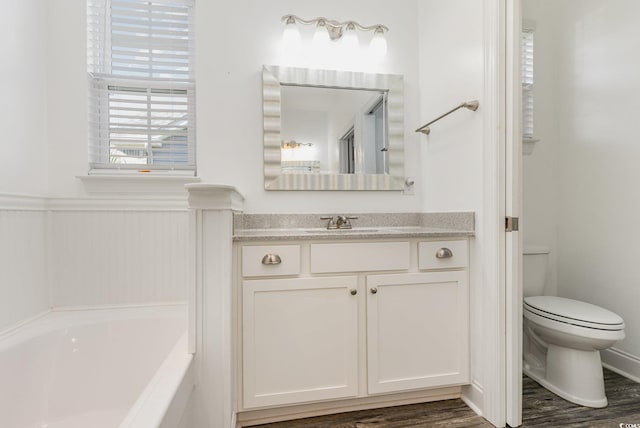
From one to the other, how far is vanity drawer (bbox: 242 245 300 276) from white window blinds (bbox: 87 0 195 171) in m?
0.85

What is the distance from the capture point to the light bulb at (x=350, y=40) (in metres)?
1.95

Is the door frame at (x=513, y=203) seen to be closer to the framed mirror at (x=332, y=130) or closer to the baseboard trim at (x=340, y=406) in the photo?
the baseboard trim at (x=340, y=406)

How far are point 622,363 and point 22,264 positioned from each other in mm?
3275

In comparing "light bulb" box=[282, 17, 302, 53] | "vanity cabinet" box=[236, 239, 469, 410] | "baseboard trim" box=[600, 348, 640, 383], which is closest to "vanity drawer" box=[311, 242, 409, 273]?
"vanity cabinet" box=[236, 239, 469, 410]

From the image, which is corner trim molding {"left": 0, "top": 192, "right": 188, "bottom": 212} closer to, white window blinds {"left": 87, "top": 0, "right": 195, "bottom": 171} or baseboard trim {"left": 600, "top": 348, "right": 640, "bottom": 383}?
white window blinds {"left": 87, "top": 0, "right": 195, "bottom": 171}

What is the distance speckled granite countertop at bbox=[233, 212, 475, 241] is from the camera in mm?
1442

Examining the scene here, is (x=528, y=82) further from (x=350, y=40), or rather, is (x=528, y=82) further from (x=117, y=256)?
(x=117, y=256)

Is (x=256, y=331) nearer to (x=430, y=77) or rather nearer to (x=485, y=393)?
(x=485, y=393)

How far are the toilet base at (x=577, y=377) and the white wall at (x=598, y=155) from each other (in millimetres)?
473

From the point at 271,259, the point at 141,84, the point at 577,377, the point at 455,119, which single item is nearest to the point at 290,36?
the point at 141,84

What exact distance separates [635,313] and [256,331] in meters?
2.16

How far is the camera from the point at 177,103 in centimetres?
190

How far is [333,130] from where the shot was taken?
1.94m

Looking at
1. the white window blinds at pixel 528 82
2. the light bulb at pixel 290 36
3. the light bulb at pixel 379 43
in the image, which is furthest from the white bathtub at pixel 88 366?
the white window blinds at pixel 528 82
